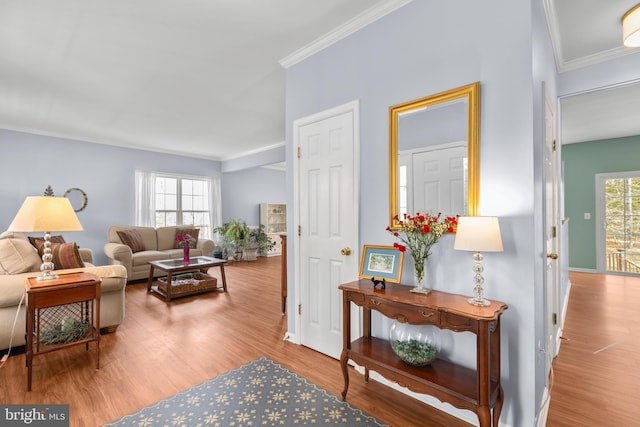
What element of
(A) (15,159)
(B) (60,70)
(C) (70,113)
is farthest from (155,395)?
(A) (15,159)

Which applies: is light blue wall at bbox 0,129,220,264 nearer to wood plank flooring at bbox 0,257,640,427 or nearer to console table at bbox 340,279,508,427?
wood plank flooring at bbox 0,257,640,427

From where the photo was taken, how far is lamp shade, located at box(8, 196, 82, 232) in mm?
2357

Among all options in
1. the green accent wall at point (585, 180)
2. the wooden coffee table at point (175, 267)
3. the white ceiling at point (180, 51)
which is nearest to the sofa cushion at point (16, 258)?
the wooden coffee table at point (175, 267)

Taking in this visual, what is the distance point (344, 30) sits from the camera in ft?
8.23

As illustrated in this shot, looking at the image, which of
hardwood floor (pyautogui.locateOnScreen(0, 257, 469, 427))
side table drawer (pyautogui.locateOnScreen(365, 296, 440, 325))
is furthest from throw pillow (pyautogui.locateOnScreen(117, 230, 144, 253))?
side table drawer (pyautogui.locateOnScreen(365, 296, 440, 325))

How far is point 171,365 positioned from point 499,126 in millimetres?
3006

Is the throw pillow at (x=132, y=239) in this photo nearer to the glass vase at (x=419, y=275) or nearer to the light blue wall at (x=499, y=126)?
the light blue wall at (x=499, y=126)

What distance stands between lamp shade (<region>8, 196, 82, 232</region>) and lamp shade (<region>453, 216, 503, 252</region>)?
299 centimetres

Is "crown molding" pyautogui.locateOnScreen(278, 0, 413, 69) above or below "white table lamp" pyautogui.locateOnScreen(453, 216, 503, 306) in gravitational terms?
above

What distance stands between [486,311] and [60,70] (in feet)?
15.0

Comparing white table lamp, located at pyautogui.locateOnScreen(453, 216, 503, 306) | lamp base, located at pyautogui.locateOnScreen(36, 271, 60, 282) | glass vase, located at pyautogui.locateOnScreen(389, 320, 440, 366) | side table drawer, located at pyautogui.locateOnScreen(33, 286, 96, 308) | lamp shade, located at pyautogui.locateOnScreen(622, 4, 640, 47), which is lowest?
glass vase, located at pyautogui.locateOnScreen(389, 320, 440, 366)

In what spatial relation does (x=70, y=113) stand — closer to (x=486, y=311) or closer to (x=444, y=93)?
(x=444, y=93)

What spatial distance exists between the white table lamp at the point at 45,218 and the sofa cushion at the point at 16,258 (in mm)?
542

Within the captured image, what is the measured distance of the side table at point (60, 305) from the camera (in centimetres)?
221
